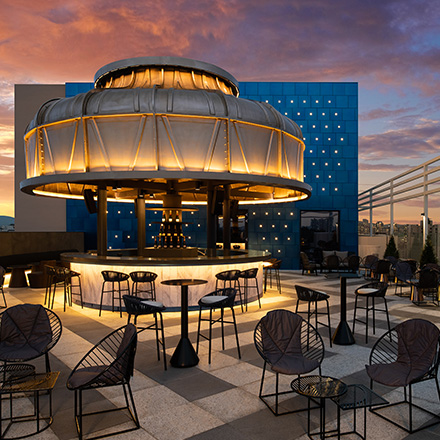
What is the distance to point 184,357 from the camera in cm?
609

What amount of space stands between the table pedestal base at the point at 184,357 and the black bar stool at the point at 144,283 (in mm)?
3737

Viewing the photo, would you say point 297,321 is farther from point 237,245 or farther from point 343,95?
point 343,95

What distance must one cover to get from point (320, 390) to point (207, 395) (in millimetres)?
1506

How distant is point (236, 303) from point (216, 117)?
17.3 feet

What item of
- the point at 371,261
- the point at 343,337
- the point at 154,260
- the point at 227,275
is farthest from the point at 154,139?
the point at 371,261

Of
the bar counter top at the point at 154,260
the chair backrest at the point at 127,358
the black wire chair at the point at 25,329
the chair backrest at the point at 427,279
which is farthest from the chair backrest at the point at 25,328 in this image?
the chair backrest at the point at 427,279

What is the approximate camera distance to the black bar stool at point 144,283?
9758 mm

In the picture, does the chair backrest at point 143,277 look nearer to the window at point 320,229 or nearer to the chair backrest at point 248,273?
the chair backrest at point 248,273

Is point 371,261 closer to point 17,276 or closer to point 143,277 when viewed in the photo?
point 143,277

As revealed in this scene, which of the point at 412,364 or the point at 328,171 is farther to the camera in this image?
the point at 328,171

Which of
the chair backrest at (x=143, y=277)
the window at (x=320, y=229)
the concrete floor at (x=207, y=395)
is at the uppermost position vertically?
the window at (x=320, y=229)

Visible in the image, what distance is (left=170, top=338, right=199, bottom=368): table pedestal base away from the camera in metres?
6.05

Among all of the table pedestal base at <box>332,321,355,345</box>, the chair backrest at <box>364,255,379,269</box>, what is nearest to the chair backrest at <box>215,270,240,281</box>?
the table pedestal base at <box>332,321,355,345</box>

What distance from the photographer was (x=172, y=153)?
1153 cm
